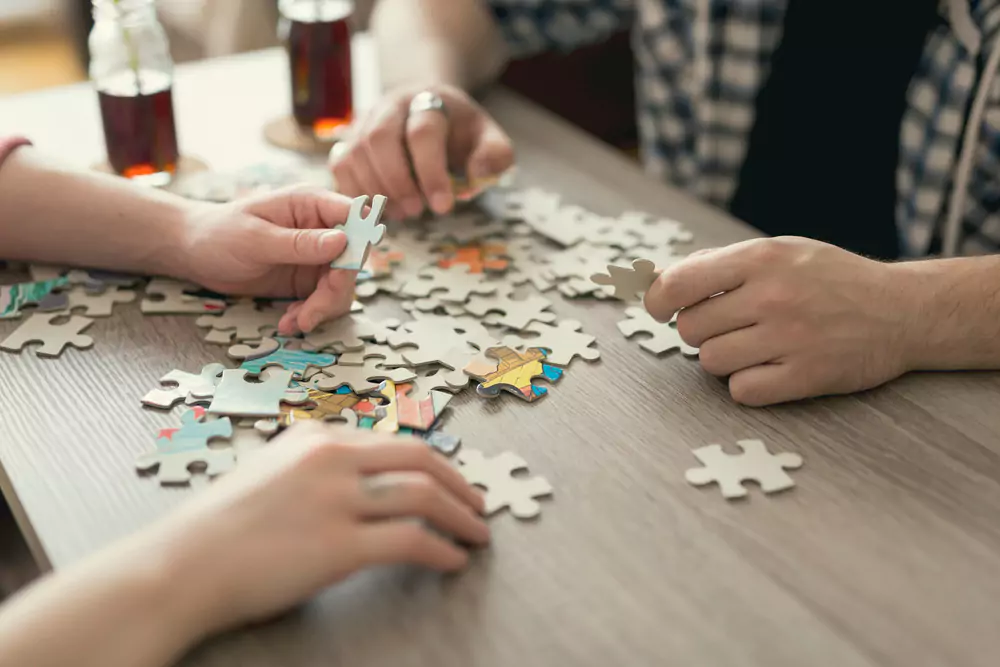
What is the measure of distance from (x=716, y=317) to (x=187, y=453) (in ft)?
2.01

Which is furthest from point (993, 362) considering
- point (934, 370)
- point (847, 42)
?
point (847, 42)

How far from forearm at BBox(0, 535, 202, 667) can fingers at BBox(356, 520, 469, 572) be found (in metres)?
0.15

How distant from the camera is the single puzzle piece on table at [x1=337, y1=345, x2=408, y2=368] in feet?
3.83

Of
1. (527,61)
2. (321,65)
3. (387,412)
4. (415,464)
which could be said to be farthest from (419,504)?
→ (527,61)

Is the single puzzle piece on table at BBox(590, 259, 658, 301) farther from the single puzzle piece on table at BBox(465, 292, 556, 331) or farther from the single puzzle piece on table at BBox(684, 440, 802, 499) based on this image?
the single puzzle piece on table at BBox(684, 440, 802, 499)

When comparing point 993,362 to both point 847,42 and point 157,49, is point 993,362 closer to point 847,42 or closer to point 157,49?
point 847,42

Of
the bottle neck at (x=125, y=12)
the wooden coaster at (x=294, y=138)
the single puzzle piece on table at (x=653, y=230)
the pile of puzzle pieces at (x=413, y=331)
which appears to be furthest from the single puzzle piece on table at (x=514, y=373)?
the bottle neck at (x=125, y=12)

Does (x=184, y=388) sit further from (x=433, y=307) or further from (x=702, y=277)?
(x=702, y=277)

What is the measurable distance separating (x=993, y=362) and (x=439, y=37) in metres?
1.16

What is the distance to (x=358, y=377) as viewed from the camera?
1.14m

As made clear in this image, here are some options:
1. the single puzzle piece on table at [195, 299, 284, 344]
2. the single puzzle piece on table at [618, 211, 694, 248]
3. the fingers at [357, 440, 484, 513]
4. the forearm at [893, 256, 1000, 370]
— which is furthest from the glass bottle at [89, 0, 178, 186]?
the forearm at [893, 256, 1000, 370]

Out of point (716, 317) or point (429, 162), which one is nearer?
point (716, 317)

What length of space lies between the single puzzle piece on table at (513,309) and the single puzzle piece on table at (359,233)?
0.16m

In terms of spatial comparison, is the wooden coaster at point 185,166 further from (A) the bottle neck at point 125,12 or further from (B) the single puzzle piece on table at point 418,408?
(B) the single puzzle piece on table at point 418,408
